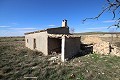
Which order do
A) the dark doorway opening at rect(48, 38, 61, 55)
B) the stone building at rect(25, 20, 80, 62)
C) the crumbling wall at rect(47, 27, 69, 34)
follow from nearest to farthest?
the stone building at rect(25, 20, 80, 62) → the dark doorway opening at rect(48, 38, 61, 55) → the crumbling wall at rect(47, 27, 69, 34)

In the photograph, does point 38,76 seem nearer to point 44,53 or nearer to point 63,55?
point 63,55

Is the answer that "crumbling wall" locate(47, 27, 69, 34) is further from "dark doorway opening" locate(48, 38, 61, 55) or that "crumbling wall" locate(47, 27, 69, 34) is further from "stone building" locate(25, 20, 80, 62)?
"dark doorway opening" locate(48, 38, 61, 55)

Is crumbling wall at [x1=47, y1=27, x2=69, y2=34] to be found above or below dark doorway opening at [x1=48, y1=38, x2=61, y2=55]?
above

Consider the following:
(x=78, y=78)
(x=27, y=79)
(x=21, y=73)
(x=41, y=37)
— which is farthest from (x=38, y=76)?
(x=41, y=37)

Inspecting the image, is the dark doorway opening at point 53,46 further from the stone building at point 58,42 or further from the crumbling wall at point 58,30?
the crumbling wall at point 58,30

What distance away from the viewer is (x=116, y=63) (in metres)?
12.5

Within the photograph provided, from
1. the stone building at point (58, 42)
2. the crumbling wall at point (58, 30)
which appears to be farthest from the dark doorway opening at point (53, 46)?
the crumbling wall at point (58, 30)

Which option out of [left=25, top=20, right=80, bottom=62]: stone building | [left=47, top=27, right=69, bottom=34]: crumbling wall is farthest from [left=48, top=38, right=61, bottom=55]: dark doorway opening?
[left=47, top=27, right=69, bottom=34]: crumbling wall

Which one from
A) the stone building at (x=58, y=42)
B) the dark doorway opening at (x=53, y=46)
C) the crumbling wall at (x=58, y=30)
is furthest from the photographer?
the crumbling wall at (x=58, y=30)

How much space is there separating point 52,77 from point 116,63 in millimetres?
6372

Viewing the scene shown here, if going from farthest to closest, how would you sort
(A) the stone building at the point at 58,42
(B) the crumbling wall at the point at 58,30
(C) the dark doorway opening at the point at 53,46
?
(B) the crumbling wall at the point at 58,30, (C) the dark doorway opening at the point at 53,46, (A) the stone building at the point at 58,42

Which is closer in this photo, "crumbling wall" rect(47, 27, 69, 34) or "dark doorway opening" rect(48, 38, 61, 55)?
"dark doorway opening" rect(48, 38, 61, 55)

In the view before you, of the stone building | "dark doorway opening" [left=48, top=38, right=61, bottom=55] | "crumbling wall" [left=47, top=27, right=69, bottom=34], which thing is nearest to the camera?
the stone building

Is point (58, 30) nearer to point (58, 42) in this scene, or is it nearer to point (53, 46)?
point (58, 42)
